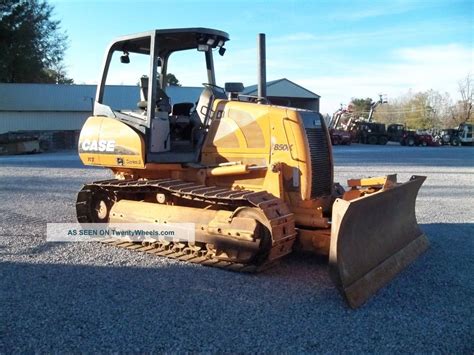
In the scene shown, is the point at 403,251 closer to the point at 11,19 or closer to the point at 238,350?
the point at 238,350

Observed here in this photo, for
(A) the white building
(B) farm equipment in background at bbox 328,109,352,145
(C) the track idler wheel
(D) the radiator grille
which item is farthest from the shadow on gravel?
(B) farm equipment in background at bbox 328,109,352,145

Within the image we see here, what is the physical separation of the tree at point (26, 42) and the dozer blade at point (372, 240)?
127 feet

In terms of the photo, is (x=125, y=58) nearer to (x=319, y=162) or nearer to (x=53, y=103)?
(x=319, y=162)

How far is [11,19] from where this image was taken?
128 feet

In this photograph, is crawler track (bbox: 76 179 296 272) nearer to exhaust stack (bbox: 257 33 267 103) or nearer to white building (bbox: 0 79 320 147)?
exhaust stack (bbox: 257 33 267 103)

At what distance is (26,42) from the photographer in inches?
1580

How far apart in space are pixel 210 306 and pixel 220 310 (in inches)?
5.3

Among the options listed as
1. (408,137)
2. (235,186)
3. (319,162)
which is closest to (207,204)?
(235,186)

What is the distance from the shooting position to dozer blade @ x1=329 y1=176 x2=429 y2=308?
15.5ft

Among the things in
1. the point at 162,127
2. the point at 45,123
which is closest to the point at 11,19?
the point at 45,123

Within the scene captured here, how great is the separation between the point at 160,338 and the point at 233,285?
1461 mm

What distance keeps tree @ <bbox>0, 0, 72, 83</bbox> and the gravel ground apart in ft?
120

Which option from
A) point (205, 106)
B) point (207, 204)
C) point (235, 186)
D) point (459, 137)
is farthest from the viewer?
point (459, 137)

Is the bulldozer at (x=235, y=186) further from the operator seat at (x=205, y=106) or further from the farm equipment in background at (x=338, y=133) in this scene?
the farm equipment in background at (x=338, y=133)
